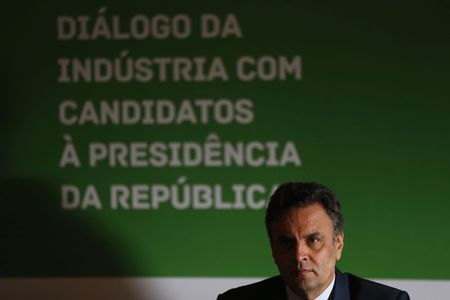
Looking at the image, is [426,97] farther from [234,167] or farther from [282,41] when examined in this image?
[234,167]

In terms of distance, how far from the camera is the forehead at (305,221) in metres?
1.55

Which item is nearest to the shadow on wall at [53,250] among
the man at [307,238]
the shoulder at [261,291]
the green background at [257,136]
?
the green background at [257,136]

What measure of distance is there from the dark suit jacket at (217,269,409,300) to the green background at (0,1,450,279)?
417 millimetres

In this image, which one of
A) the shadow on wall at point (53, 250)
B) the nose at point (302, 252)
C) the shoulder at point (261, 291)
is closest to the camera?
the nose at point (302, 252)

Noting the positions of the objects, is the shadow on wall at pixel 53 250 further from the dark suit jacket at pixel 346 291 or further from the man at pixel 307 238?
the man at pixel 307 238

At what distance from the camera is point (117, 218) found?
2254 mm

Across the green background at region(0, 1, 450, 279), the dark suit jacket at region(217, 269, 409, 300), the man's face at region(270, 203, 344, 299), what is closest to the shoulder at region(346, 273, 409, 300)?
the dark suit jacket at region(217, 269, 409, 300)

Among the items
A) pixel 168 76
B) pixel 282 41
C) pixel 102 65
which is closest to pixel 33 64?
pixel 102 65

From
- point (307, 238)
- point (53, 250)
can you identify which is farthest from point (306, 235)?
point (53, 250)

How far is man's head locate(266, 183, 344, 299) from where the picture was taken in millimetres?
1550

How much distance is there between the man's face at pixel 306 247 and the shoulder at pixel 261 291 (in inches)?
7.3

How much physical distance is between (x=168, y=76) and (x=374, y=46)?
62 centimetres

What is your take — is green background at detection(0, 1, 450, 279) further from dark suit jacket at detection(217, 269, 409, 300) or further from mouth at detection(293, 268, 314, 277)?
mouth at detection(293, 268, 314, 277)

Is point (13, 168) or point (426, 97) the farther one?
point (13, 168)
